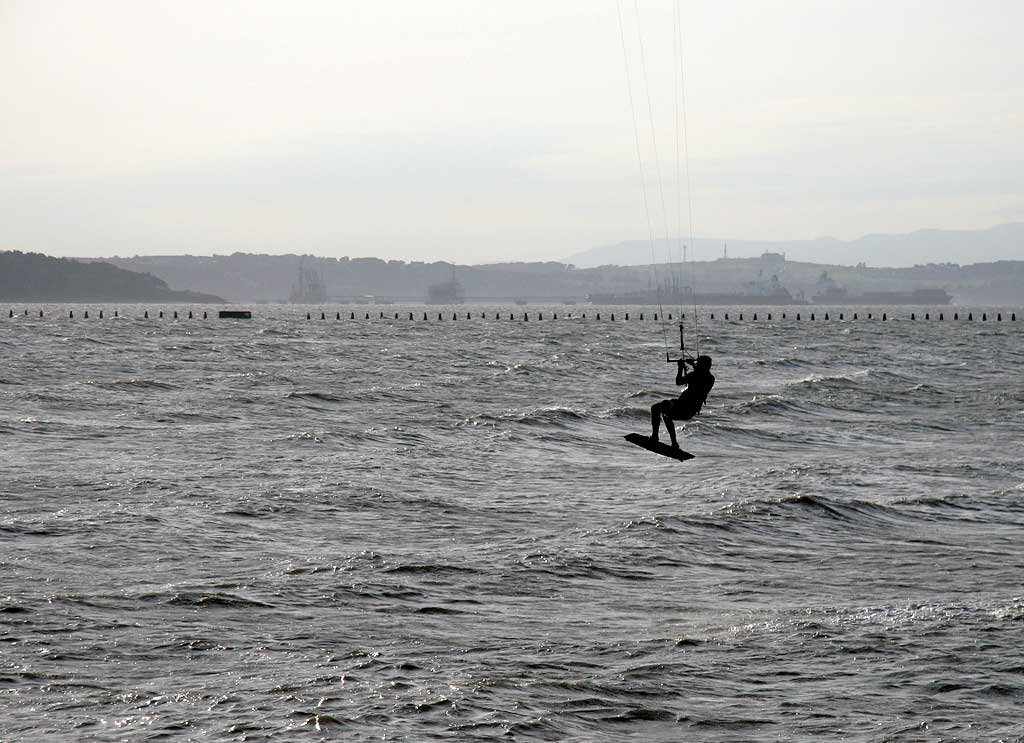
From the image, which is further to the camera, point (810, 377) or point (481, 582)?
point (810, 377)

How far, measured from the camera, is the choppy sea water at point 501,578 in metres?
17.4

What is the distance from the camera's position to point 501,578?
24.8 metres

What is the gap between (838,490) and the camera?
36219mm

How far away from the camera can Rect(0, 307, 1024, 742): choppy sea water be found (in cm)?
1742

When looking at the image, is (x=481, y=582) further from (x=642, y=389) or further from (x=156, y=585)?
(x=642, y=389)

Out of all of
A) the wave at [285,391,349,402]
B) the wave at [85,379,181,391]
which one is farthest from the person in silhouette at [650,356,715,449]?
the wave at [85,379,181,391]

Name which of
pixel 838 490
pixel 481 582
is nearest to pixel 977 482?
pixel 838 490

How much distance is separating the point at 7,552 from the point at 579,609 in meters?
10.7

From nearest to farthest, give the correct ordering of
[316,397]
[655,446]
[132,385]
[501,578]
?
[501,578]
[655,446]
[316,397]
[132,385]

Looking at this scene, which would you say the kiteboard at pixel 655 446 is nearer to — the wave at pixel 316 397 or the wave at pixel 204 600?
the wave at pixel 204 600

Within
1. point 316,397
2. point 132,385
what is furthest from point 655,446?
point 132,385

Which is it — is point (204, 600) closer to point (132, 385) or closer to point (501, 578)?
point (501, 578)

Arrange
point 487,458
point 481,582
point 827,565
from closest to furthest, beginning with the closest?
1. point 481,582
2. point 827,565
3. point 487,458

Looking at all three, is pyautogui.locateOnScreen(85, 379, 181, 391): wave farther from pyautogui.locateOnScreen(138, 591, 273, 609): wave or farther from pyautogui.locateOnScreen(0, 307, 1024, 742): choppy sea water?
pyautogui.locateOnScreen(138, 591, 273, 609): wave
